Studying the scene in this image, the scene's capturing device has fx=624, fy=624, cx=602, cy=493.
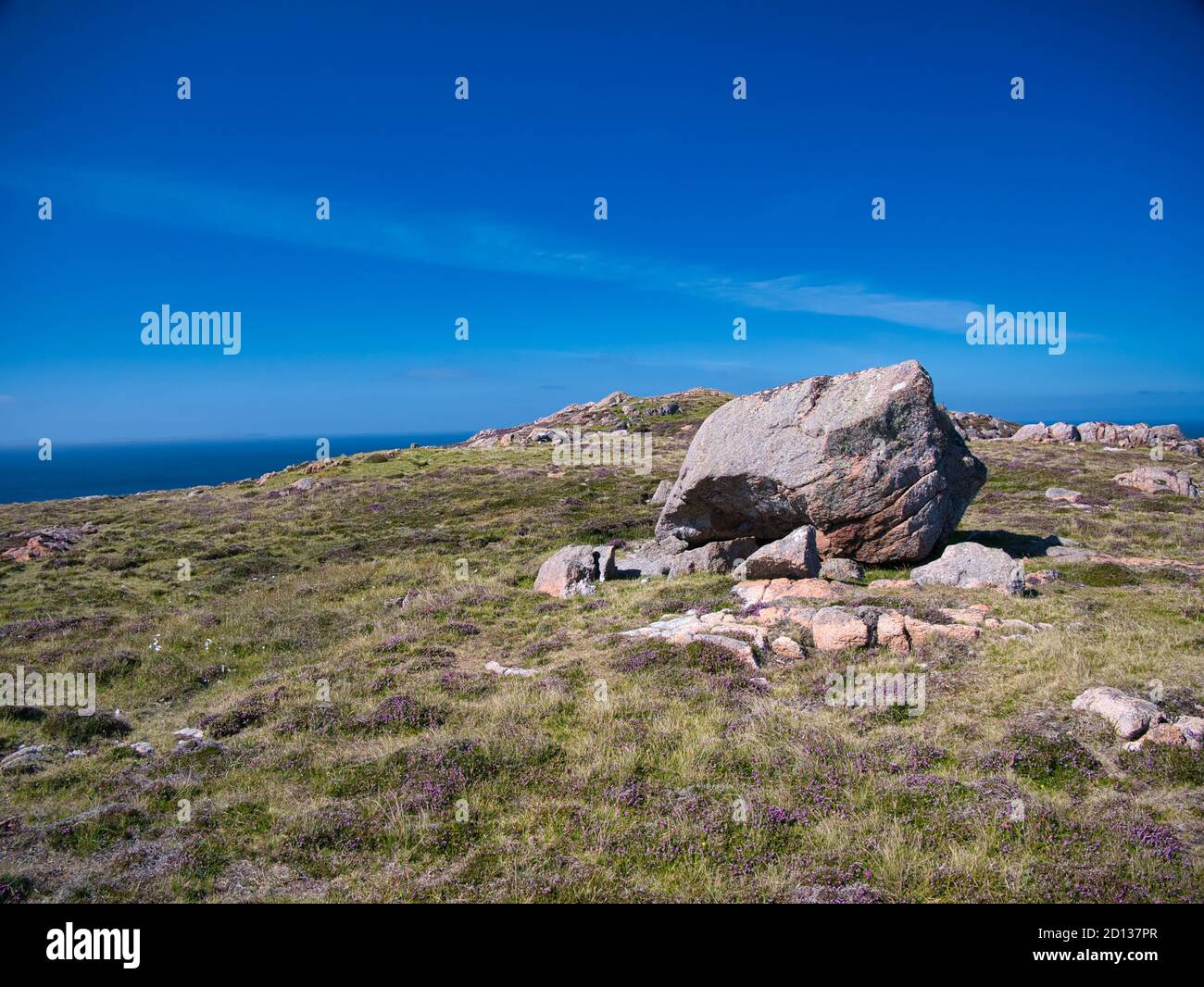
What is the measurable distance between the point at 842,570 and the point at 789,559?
190 cm

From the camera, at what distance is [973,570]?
18.5 meters

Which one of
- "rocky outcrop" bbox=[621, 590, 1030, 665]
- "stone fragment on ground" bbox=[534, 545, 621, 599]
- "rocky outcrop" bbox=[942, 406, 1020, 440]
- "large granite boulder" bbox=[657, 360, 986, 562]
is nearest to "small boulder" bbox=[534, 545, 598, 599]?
"stone fragment on ground" bbox=[534, 545, 621, 599]

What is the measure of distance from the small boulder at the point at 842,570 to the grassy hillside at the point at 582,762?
3.77 ft

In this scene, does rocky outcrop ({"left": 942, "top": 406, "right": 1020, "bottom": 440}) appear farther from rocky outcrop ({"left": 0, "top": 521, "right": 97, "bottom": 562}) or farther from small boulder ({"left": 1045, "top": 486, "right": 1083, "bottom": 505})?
rocky outcrop ({"left": 0, "top": 521, "right": 97, "bottom": 562})

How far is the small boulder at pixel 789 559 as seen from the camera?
19.6 metres

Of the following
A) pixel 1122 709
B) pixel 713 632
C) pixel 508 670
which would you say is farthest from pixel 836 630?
pixel 508 670

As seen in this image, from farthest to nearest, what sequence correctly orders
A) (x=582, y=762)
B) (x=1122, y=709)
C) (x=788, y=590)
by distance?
(x=788, y=590), (x=582, y=762), (x=1122, y=709)

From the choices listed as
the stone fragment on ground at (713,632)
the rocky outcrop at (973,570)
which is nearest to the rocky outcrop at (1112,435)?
the rocky outcrop at (973,570)

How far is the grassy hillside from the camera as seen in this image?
7.60m

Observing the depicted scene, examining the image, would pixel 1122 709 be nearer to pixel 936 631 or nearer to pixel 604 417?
pixel 936 631

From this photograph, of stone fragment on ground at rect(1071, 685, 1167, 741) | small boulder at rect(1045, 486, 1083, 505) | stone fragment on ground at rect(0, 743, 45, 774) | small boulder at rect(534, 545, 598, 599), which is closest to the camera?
stone fragment on ground at rect(1071, 685, 1167, 741)

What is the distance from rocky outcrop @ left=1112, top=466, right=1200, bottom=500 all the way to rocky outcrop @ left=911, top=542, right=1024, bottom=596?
28361 mm
